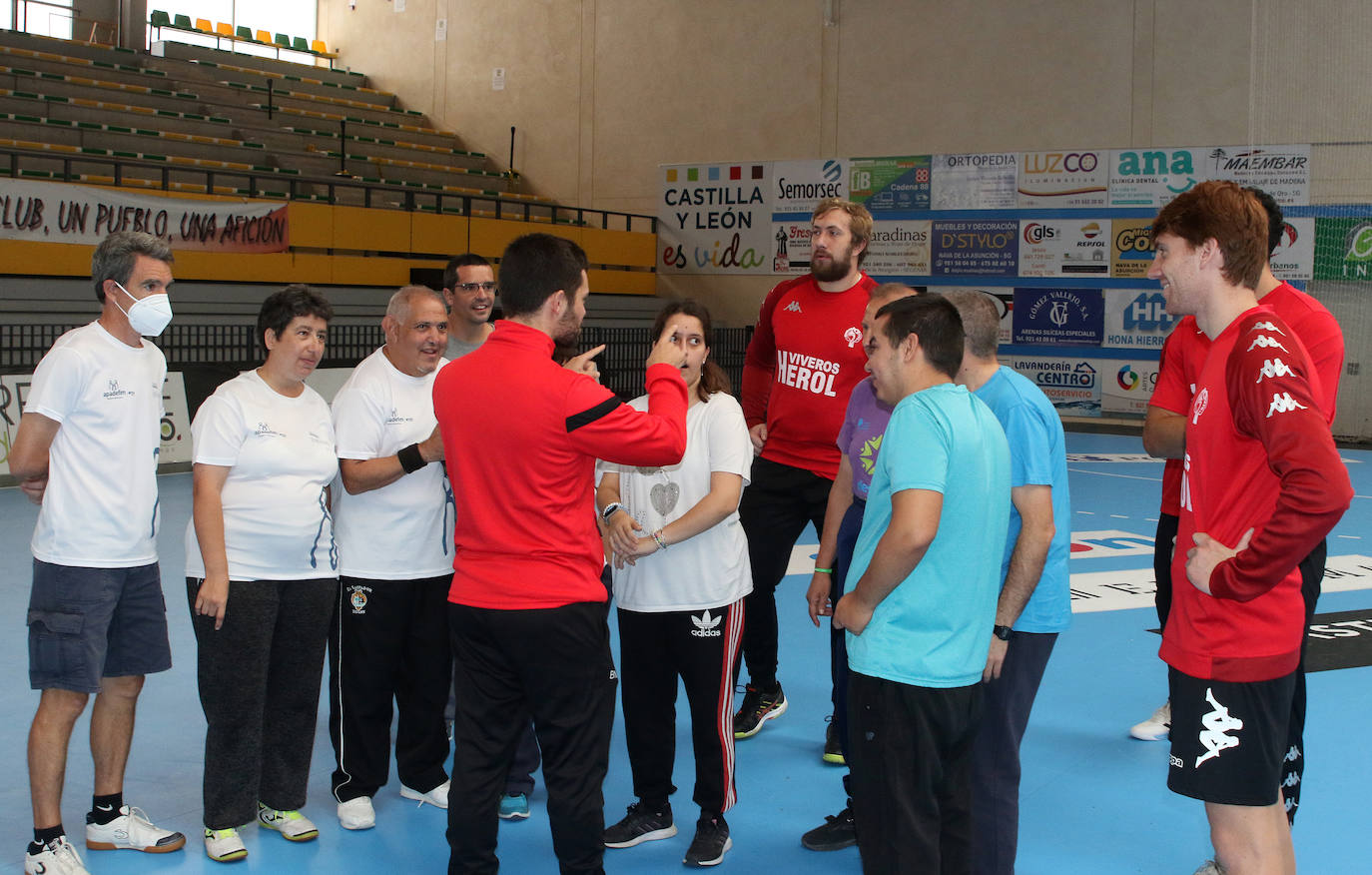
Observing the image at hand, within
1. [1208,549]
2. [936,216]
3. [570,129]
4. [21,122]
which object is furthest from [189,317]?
[1208,549]

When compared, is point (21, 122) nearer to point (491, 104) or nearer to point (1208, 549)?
point (491, 104)

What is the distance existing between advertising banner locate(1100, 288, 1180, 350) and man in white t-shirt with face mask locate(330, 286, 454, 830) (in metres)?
14.0

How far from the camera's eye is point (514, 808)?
372cm

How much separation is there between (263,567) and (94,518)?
1.50 feet

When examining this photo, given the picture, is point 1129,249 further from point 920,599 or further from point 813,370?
point 920,599

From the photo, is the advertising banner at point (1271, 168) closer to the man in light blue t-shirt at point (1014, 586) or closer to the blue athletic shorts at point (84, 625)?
the man in light blue t-shirt at point (1014, 586)

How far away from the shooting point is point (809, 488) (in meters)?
4.30

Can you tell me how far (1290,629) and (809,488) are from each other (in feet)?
6.88

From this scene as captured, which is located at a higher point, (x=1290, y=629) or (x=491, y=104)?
(x=491, y=104)

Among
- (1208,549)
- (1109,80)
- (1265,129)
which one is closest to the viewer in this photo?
(1208,549)

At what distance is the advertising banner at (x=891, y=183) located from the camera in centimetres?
1748

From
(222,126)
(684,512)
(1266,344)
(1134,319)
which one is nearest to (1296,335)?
(1266,344)

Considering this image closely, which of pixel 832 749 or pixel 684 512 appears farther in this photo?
pixel 832 749

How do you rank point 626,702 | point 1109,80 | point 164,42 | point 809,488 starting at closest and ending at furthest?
point 626,702
point 809,488
point 1109,80
point 164,42
